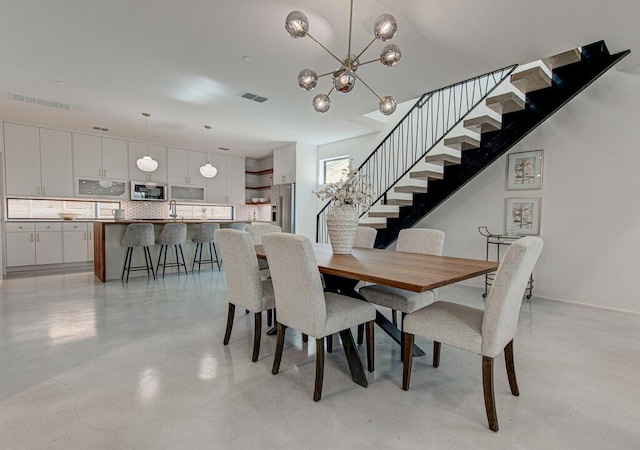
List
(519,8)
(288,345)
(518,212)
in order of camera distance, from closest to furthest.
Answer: (519,8)
(288,345)
(518,212)

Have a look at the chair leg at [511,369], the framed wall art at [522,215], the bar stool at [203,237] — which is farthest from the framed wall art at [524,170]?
the bar stool at [203,237]

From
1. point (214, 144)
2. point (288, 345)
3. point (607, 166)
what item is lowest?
point (288, 345)

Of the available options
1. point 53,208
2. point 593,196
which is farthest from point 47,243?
point 593,196

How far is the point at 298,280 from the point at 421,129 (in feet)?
14.9

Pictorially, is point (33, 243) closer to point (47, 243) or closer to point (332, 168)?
point (47, 243)

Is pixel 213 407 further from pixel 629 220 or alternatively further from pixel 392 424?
pixel 629 220

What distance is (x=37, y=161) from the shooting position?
5902 mm

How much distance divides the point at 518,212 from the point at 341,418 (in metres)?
3.85

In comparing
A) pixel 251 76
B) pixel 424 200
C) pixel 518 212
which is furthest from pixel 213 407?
pixel 518 212

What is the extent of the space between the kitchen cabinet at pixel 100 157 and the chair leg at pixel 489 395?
7.55m

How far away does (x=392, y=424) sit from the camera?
1.64 m

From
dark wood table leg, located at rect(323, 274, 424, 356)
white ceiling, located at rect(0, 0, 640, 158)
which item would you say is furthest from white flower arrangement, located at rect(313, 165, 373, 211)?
white ceiling, located at rect(0, 0, 640, 158)

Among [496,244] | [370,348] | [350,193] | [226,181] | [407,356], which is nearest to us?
[407,356]

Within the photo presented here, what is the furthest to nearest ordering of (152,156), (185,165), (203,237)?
(185,165) < (152,156) < (203,237)
